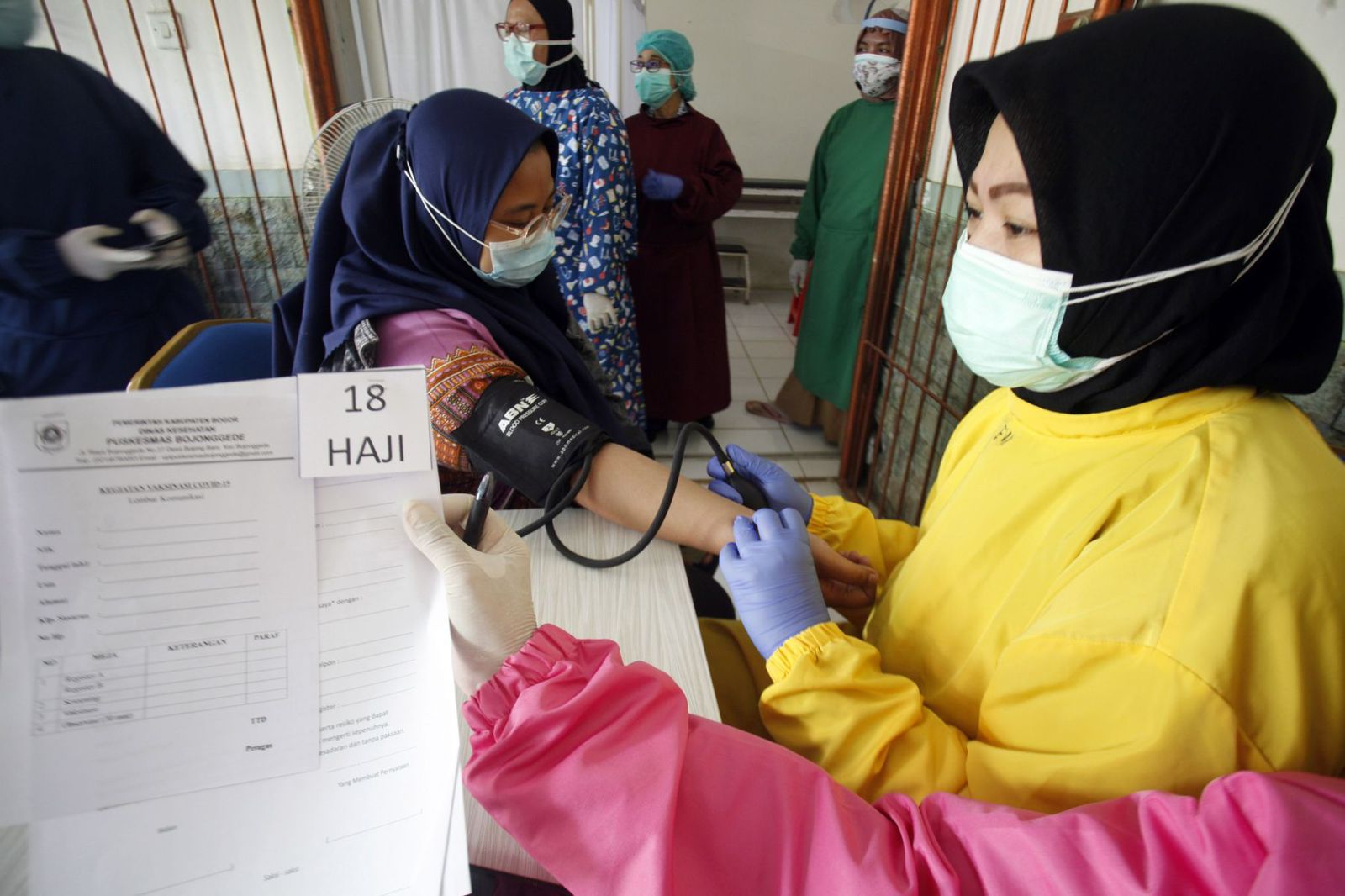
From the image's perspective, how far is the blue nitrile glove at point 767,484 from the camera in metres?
0.99

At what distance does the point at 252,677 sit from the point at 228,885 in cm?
12

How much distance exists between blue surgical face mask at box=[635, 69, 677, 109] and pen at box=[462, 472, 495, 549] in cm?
233

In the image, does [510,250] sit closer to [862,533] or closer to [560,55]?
[862,533]

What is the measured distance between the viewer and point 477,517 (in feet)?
1.82

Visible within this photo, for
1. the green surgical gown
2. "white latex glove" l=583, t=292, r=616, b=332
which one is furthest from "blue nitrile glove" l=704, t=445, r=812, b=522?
the green surgical gown

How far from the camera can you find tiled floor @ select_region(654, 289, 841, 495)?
2.57 m

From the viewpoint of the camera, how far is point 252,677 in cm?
39

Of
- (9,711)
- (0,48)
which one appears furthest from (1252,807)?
(0,48)

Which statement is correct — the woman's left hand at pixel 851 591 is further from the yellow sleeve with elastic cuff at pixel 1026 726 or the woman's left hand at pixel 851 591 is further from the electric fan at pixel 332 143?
the electric fan at pixel 332 143

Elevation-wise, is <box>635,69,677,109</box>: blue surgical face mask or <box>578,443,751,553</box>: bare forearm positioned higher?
<box>635,69,677,109</box>: blue surgical face mask

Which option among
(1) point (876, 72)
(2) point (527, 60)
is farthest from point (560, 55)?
(1) point (876, 72)

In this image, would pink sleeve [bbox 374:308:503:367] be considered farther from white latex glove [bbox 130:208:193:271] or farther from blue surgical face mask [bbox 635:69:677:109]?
blue surgical face mask [bbox 635:69:677:109]

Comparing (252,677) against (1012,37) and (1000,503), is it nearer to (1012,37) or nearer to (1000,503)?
(1000,503)

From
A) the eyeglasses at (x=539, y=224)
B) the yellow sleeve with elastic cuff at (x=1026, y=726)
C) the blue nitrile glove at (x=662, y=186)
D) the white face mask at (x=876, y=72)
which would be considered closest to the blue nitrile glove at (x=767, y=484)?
the yellow sleeve with elastic cuff at (x=1026, y=726)
